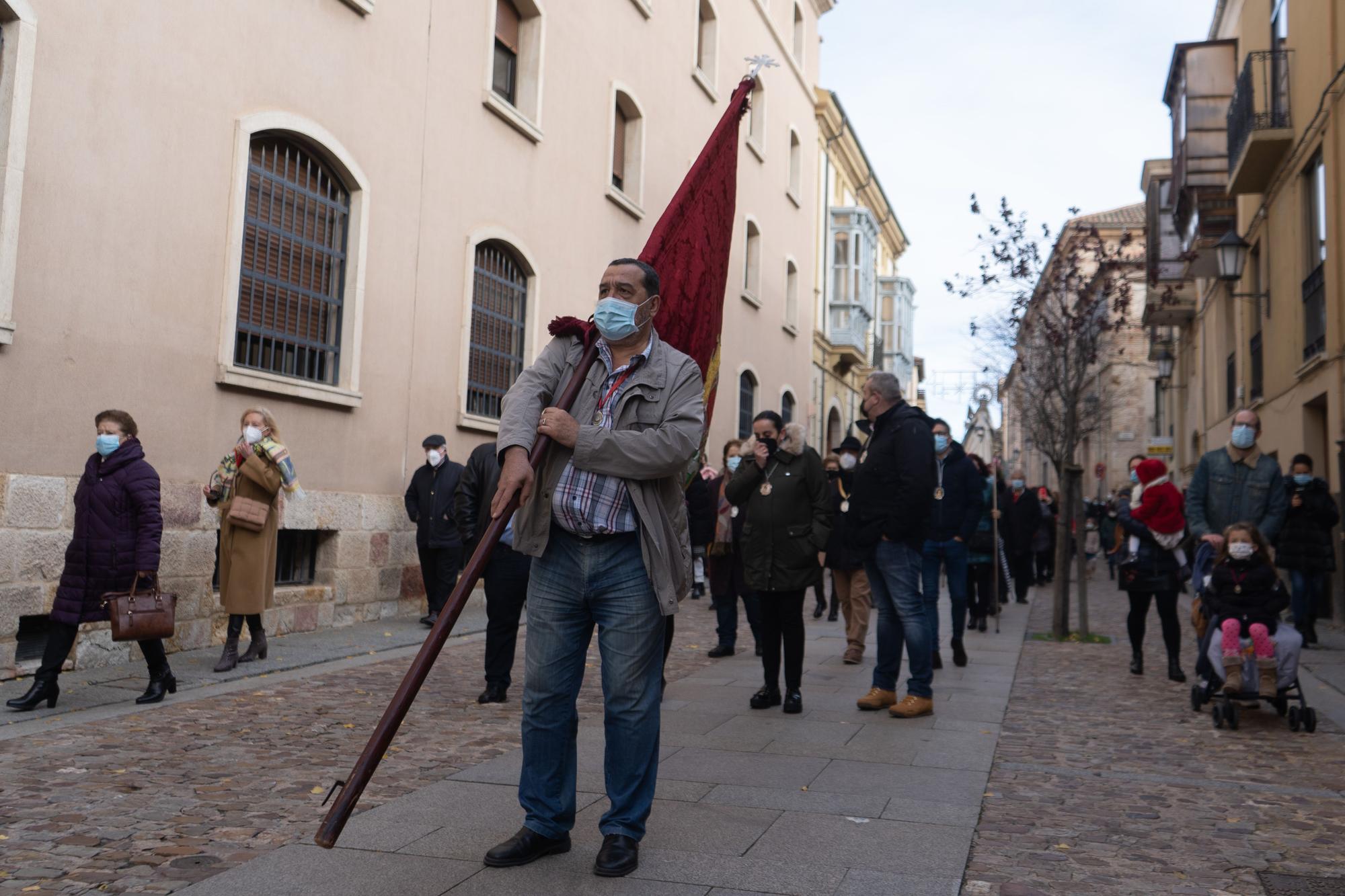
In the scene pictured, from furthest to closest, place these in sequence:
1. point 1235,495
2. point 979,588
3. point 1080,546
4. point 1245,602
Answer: point 979,588 → point 1080,546 → point 1235,495 → point 1245,602

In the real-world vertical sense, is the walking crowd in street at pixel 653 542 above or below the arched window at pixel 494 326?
below

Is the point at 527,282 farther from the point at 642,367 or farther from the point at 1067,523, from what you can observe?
the point at 642,367

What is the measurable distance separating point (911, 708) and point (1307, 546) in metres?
6.32

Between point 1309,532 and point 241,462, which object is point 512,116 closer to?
point 241,462

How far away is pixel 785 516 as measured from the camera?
24.3ft

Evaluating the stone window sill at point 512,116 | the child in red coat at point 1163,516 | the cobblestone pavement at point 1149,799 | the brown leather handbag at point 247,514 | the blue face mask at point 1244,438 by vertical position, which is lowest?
the cobblestone pavement at point 1149,799

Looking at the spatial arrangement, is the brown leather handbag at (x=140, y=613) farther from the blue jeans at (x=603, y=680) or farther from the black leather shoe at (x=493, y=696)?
the blue jeans at (x=603, y=680)

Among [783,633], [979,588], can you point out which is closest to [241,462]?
[783,633]

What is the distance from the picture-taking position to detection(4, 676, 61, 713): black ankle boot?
6.63 m

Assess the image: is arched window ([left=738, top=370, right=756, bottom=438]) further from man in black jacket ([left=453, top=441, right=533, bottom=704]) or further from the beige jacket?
the beige jacket

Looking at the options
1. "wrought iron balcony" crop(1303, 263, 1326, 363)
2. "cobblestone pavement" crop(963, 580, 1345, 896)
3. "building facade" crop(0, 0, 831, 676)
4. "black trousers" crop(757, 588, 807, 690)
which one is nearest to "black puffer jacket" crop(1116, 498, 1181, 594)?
"cobblestone pavement" crop(963, 580, 1345, 896)

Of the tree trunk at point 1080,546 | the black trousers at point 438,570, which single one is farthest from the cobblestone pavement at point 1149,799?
the black trousers at point 438,570

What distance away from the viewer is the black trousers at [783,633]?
7.27 m

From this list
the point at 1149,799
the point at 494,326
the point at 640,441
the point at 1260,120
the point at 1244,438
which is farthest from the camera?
the point at 1260,120
